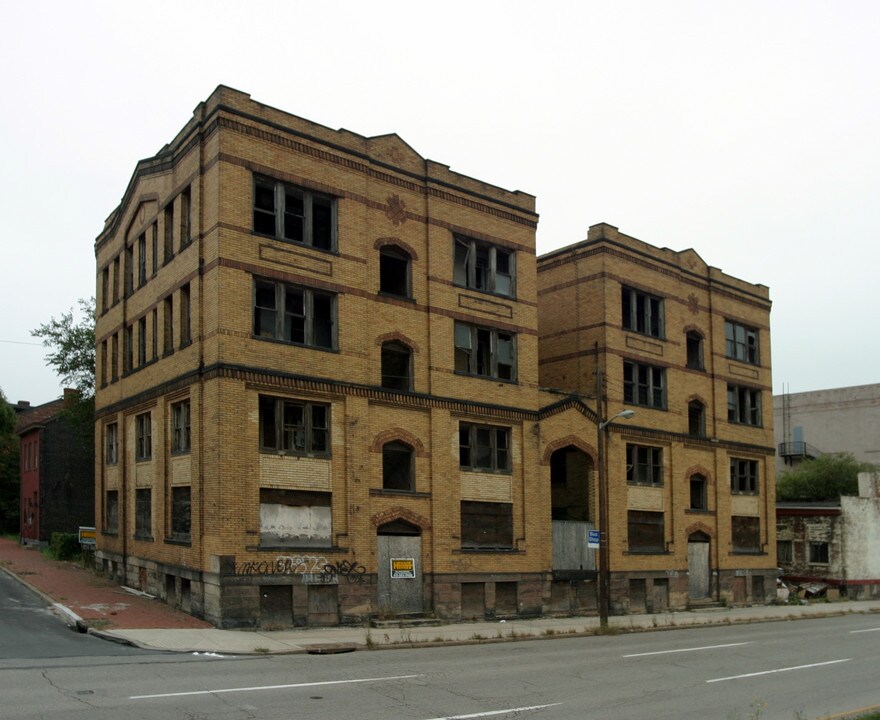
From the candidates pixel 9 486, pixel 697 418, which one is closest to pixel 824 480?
pixel 697 418

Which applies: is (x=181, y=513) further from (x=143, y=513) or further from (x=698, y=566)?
(x=698, y=566)

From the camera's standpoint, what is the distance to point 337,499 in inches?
1070

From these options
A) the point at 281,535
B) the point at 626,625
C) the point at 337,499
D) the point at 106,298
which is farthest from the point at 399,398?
the point at 106,298

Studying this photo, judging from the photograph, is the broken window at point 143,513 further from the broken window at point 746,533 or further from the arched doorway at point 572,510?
the broken window at point 746,533

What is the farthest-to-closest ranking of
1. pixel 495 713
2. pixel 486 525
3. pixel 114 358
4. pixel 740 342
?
pixel 740 342 < pixel 114 358 < pixel 486 525 < pixel 495 713

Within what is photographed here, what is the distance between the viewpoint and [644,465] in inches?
1496

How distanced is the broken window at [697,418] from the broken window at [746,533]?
4358mm

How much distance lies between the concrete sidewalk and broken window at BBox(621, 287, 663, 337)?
11.6m

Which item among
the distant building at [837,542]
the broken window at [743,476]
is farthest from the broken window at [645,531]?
the distant building at [837,542]

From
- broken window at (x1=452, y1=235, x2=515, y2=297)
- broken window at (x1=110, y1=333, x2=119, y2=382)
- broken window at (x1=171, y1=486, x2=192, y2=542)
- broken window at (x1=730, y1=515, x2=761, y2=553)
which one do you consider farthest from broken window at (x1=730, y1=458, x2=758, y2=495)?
broken window at (x1=110, y1=333, x2=119, y2=382)

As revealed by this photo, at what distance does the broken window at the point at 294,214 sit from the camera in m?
27.0

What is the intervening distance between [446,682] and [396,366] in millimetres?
14787

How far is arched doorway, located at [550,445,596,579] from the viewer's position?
111 ft

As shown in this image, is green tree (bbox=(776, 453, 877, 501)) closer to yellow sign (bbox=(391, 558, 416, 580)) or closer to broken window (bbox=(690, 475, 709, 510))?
broken window (bbox=(690, 475, 709, 510))
